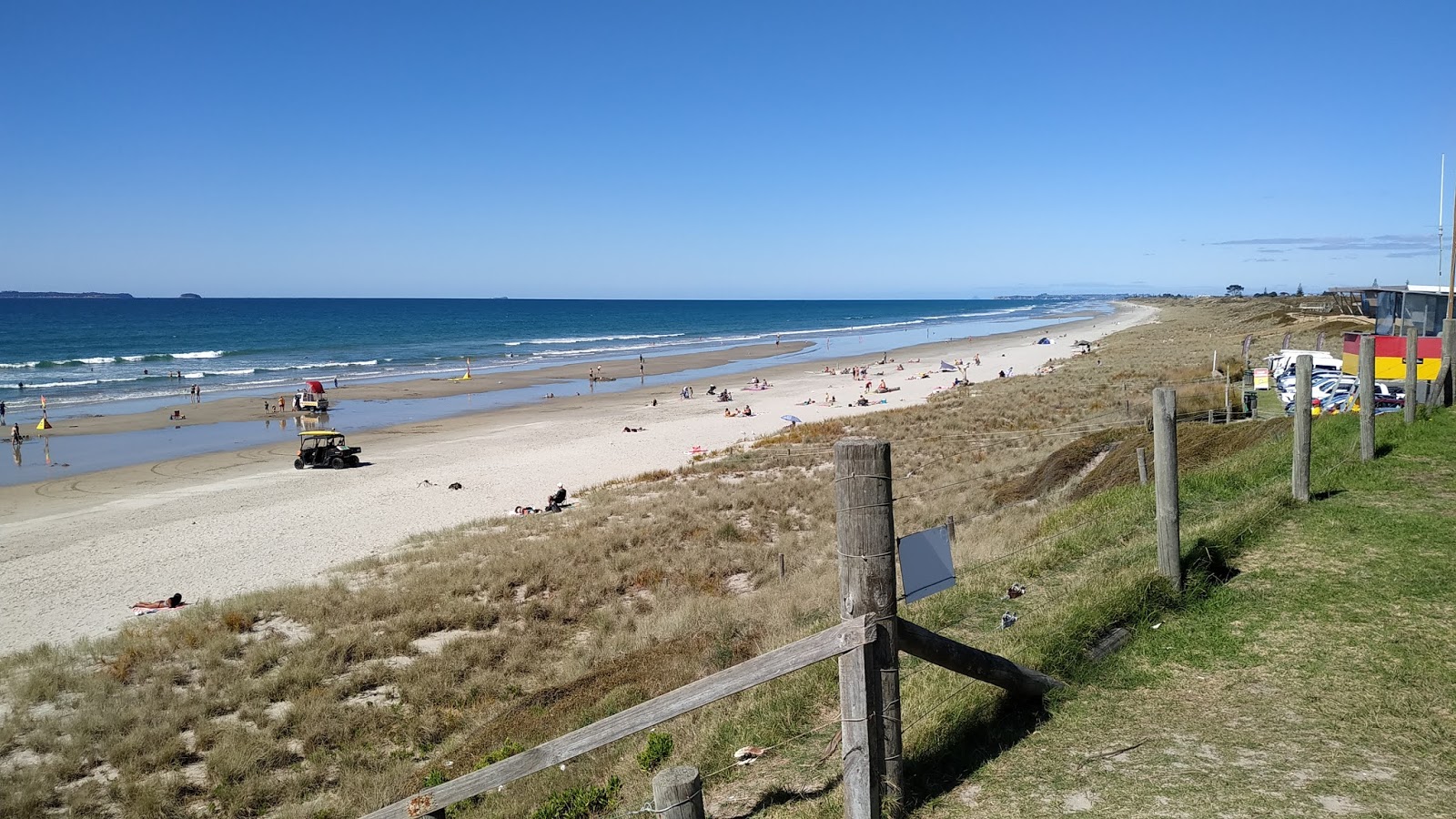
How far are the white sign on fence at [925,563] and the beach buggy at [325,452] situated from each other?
2553cm

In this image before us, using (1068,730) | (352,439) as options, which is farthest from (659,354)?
(1068,730)

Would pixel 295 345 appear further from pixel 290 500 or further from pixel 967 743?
pixel 967 743

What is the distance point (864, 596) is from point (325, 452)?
2621cm

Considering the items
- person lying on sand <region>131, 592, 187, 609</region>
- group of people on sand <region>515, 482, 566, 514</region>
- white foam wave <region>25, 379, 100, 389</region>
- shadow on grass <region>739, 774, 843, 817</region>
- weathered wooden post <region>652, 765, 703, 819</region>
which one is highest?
white foam wave <region>25, 379, 100, 389</region>

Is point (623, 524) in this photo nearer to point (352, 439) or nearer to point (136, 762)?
point (136, 762)

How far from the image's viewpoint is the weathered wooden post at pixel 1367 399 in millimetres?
9516

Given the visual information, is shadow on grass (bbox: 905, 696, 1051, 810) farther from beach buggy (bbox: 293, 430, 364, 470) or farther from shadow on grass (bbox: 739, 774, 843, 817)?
beach buggy (bbox: 293, 430, 364, 470)

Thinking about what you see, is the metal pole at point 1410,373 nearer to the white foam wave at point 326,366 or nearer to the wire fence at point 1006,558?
the wire fence at point 1006,558

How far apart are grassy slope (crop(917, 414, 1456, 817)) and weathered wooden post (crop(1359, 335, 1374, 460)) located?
258 centimetres

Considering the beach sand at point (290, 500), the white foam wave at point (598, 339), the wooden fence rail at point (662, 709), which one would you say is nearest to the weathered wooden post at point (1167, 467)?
the wooden fence rail at point (662, 709)

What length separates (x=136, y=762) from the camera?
8148 millimetres

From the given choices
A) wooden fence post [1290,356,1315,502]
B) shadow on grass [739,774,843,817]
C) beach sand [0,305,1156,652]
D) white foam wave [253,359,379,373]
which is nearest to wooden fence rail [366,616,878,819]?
shadow on grass [739,774,843,817]

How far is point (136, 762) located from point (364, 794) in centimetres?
261

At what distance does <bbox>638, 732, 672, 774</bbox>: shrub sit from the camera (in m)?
Answer: 5.93
